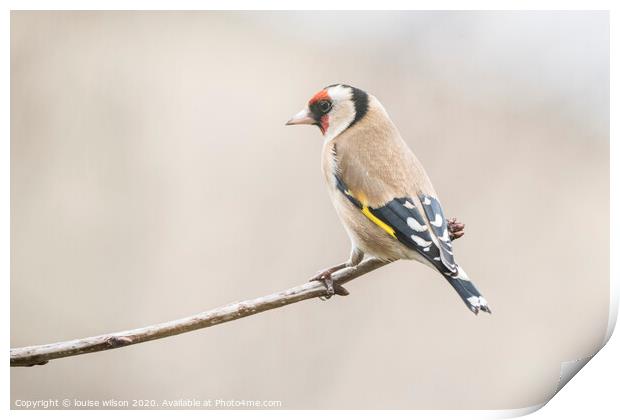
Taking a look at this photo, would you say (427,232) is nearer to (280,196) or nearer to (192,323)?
(280,196)

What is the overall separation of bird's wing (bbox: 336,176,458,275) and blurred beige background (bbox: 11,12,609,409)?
0.46 ft

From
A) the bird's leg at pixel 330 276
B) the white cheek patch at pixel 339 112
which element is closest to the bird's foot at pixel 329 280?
the bird's leg at pixel 330 276

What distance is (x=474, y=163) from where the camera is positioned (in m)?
1.79

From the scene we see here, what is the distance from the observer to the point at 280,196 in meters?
1.80

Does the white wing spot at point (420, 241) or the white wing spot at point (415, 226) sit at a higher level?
the white wing spot at point (415, 226)

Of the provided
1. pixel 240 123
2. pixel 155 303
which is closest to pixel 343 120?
pixel 240 123

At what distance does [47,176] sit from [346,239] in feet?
2.26

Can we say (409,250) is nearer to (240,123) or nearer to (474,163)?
(474,163)

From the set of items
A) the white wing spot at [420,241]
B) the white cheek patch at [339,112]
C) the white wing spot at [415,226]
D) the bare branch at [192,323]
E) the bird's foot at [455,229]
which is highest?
the white cheek patch at [339,112]

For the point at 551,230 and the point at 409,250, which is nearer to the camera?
the point at 409,250

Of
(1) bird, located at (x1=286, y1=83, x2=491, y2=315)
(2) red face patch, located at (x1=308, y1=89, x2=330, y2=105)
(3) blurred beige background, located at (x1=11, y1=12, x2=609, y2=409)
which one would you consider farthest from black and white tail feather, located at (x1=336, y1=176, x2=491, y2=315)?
(2) red face patch, located at (x1=308, y1=89, x2=330, y2=105)

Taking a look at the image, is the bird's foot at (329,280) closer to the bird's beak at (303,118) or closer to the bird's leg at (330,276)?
the bird's leg at (330,276)

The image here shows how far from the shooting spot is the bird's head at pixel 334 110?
1752mm

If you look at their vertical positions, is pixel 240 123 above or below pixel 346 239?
above
